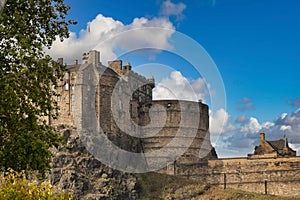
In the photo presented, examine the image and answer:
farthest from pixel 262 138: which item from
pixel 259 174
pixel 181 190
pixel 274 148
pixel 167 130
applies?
pixel 181 190

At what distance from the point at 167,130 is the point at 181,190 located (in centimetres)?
1278

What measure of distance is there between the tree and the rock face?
156 ft

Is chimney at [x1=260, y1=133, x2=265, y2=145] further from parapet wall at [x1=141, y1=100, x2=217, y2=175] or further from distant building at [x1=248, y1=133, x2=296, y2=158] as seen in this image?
parapet wall at [x1=141, y1=100, x2=217, y2=175]

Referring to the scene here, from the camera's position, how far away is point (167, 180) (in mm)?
85250

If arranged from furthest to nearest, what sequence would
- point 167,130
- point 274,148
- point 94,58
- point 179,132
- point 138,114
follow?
point 274,148, point 179,132, point 167,130, point 138,114, point 94,58

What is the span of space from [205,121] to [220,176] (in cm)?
1127

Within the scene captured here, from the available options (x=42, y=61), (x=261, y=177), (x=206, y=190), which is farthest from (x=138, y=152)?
(x=42, y=61)

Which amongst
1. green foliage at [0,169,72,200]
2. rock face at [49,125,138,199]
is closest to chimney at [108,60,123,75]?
rock face at [49,125,138,199]

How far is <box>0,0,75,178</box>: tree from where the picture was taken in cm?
2483

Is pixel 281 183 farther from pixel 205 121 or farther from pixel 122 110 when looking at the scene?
pixel 122 110

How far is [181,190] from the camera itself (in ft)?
270

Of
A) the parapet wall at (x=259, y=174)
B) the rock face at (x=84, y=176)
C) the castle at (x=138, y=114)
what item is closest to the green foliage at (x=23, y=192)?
the rock face at (x=84, y=176)

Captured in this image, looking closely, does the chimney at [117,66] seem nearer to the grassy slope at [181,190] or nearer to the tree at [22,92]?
the grassy slope at [181,190]

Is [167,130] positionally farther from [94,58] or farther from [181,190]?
[94,58]
